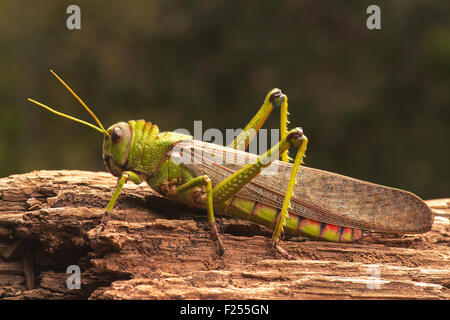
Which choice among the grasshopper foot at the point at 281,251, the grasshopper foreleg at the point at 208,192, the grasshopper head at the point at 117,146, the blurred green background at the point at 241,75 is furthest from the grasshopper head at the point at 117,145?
the blurred green background at the point at 241,75

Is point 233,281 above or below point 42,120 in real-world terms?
below

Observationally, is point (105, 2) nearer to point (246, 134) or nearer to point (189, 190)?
point (246, 134)

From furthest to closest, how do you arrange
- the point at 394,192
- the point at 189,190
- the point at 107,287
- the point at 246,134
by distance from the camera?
the point at 246,134
the point at 394,192
the point at 189,190
the point at 107,287

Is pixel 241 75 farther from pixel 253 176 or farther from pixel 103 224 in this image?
pixel 103 224

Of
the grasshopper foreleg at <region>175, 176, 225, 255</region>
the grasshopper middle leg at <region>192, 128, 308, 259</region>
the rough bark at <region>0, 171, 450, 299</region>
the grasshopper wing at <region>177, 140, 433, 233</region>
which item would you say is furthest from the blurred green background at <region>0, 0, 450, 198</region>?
the grasshopper foreleg at <region>175, 176, 225, 255</region>

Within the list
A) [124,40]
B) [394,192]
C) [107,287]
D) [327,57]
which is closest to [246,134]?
[394,192]

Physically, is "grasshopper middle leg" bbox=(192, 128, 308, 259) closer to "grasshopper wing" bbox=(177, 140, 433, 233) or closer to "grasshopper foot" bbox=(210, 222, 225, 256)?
"grasshopper foot" bbox=(210, 222, 225, 256)

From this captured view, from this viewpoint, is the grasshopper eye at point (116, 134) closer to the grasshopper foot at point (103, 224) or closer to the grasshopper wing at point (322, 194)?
the grasshopper wing at point (322, 194)
